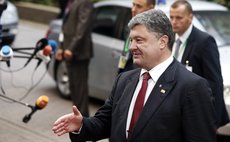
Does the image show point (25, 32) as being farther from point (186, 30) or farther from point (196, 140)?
point (196, 140)

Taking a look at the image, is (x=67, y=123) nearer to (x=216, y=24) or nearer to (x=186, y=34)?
(x=186, y=34)

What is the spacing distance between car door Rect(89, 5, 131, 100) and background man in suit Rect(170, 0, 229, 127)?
8.04 ft

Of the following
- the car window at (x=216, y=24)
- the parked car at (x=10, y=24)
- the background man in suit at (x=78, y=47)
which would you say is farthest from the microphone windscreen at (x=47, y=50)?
the parked car at (x=10, y=24)

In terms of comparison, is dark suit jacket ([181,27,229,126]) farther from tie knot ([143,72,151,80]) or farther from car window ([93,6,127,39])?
car window ([93,6,127,39])

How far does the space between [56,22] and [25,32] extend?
230 inches

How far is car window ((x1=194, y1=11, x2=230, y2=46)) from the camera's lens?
716cm

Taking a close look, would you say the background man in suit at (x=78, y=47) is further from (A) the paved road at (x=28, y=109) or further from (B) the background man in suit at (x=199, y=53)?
(B) the background man in suit at (x=199, y=53)

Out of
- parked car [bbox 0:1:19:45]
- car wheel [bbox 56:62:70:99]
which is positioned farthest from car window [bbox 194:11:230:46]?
parked car [bbox 0:1:19:45]

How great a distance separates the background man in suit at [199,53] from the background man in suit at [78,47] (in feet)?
6.08

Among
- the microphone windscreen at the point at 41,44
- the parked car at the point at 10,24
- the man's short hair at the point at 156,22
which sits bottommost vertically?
the parked car at the point at 10,24

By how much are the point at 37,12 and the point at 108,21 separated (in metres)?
8.77

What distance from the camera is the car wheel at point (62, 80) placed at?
8.31 metres

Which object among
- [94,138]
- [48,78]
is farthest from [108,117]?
[48,78]

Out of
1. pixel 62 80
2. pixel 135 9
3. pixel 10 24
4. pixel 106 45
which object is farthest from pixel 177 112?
pixel 10 24
